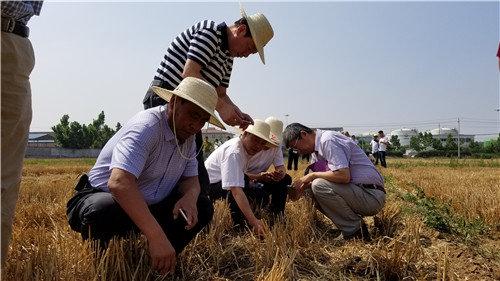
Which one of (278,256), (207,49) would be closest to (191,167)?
(278,256)

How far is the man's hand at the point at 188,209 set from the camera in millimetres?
2433

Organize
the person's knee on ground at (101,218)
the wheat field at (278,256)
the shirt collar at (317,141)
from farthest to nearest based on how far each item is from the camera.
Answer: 1. the shirt collar at (317,141)
2. the person's knee on ground at (101,218)
3. the wheat field at (278,256)

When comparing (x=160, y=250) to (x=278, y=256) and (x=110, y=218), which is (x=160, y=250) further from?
(x=278, y=256)

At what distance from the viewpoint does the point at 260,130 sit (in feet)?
12.4

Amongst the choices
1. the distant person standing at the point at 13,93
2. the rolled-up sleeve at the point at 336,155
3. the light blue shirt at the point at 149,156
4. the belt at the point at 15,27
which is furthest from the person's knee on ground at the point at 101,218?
the rolled-up sleeve at the point at 336,155

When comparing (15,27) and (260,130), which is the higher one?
(15,27)

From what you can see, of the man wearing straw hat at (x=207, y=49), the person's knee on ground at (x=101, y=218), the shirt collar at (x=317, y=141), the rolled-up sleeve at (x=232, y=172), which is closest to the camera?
the person's knee on ground at (x=101, y=218)

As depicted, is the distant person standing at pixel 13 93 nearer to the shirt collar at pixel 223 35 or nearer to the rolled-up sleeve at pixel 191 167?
the rolled-up sleeve at pixel 191 167

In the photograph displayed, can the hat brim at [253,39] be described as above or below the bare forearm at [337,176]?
above

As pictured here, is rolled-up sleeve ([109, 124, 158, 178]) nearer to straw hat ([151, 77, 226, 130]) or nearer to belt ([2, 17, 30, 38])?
straw hat ([151, 77, 226, 130])

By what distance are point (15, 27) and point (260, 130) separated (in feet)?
7.20

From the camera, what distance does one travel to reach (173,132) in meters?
2.38

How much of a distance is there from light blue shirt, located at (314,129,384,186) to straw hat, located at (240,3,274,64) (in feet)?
3.19

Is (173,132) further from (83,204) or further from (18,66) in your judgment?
(18,66)
